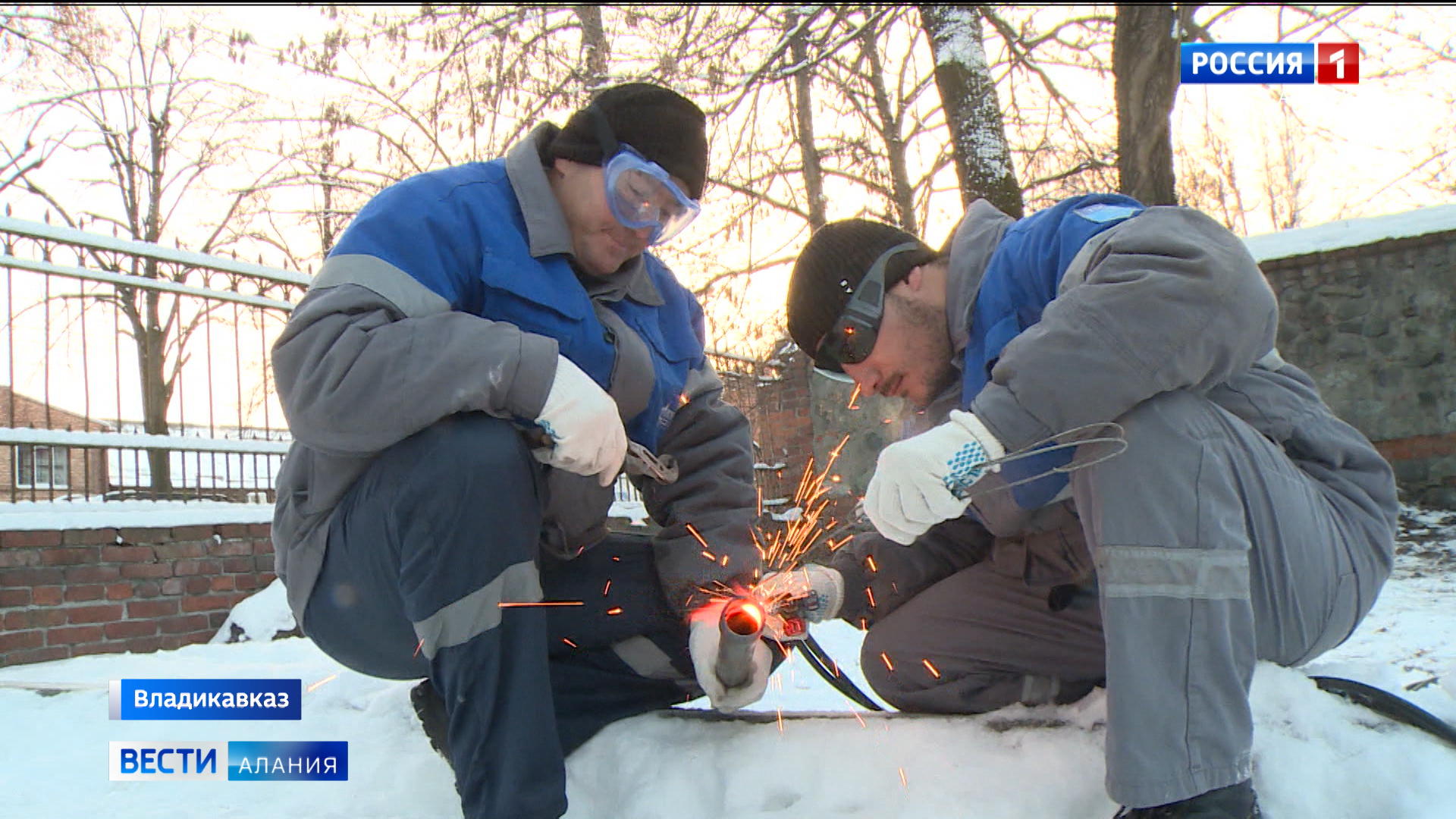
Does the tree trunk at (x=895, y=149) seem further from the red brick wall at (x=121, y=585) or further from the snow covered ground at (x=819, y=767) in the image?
the snow covered ground at (x=819, y=767)

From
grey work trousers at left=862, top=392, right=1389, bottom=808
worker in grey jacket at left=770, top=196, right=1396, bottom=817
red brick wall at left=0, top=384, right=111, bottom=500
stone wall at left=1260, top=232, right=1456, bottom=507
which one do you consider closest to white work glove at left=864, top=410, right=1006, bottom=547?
worker in grey jacket at left=770, top=196, right=1396, bottom=817

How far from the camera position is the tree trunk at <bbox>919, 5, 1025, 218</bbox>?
678 centimetres

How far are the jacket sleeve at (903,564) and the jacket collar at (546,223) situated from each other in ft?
2.67

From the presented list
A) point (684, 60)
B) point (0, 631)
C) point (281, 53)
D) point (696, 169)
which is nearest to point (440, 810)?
point (696, 169)

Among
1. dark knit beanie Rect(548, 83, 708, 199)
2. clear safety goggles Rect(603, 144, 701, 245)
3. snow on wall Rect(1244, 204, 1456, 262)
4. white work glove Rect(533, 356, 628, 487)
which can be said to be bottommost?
white work glove Rect(533, 356, 628, 487)

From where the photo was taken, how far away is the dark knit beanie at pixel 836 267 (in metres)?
2.16

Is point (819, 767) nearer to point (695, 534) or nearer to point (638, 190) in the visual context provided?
point (695, 534)

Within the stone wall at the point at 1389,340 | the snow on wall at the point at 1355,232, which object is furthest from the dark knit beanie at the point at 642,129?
the snow on wall at the point at 1355,232

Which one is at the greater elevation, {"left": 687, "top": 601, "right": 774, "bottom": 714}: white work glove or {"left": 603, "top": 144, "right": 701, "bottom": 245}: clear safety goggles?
{"left": 603, "top": 144, "right": 701, "bottom": 245}: clear safety goggles

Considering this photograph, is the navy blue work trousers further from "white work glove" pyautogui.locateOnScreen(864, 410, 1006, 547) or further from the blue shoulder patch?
the blue shoulder patch

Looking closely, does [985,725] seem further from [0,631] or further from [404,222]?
[0,631]

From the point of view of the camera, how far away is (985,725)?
1935 mm

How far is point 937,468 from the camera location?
1.60m

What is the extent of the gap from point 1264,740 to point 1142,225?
931 mm
